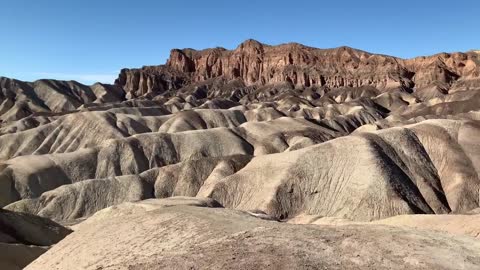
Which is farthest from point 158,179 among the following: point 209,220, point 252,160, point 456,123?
point 209,220

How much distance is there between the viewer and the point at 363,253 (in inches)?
738

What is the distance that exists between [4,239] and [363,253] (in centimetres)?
2836

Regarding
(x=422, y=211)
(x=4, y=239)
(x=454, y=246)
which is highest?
(x=454, y=246)

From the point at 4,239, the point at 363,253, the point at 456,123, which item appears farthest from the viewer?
the point at 456,123

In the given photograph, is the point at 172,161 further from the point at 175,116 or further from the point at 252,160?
the point at 175,116

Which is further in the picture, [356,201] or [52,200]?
[52,200]

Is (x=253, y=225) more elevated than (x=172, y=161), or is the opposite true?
(x=253, y=225)

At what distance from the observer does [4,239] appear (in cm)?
3750

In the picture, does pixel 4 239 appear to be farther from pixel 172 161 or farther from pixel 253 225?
pixel 172 161

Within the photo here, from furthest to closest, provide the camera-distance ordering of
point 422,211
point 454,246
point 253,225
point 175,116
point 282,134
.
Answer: point 175,116
point 282,134
point 422,211
point 253,225
point 454,246

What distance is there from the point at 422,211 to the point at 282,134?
45172 millimetres

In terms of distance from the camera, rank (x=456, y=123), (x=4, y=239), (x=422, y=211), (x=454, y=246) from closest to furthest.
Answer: (x=454, y=246) < (x=4, y=239) < (x=422, y=211) < (x=456, y=123)

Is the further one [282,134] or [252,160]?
[282,134]

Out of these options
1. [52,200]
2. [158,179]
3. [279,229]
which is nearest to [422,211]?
[158,179]
